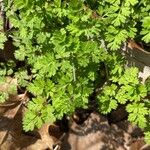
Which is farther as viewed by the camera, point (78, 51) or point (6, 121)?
point (6, 121)

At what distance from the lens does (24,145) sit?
10.1 ft

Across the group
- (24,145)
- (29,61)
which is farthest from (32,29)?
(24,145)

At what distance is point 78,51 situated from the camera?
8.03 ft

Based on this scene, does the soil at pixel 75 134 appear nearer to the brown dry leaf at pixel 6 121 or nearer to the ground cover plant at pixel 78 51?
the brown dry leaf at pixel 6 121

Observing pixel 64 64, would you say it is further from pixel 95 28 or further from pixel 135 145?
pixel 135 145

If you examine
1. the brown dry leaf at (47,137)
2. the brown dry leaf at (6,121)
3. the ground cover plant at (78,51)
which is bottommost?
→ the brown dry leaf at (47,137)

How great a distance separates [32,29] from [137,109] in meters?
0.81

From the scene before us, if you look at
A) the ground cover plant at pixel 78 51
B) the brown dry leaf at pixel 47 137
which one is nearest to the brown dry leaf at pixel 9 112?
the brown dry leaf at pixel 47 137

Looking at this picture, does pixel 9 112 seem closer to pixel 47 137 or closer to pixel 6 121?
pixel 6 121

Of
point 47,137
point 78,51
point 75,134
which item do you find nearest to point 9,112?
point 47,137

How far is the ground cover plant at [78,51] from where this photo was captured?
2.45 m

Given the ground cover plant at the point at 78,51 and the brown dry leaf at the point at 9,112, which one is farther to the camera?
the brown dry leaf at the point at 9,112

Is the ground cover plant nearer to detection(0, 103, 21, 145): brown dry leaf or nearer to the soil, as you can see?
the soil

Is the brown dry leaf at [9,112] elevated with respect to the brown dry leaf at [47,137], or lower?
elevated
